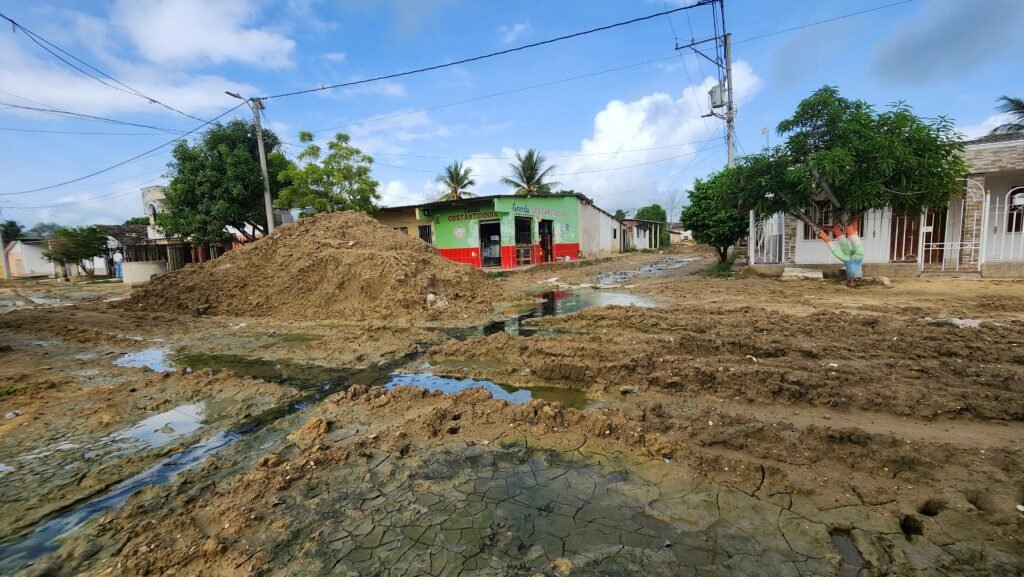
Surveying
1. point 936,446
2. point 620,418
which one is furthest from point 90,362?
point 936,446

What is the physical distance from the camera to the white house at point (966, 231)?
1168 centimetres

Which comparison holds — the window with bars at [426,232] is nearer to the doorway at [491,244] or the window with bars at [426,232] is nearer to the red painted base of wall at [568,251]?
the doorway at [491,244]

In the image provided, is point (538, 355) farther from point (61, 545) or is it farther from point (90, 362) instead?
point (90, 362)

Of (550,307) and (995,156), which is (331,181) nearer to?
(550,307)

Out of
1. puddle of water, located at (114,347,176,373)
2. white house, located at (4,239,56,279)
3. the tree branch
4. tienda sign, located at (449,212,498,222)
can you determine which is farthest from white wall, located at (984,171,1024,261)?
white house, located at (4,239,56,279)

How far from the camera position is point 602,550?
2412 mm

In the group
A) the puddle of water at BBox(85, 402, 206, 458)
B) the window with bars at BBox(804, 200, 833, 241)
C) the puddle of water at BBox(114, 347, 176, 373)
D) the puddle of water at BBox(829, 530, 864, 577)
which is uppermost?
the window with bars at BBox(804, 200, 833, 241)

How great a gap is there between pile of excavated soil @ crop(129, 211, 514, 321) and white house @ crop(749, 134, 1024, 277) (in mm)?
10926

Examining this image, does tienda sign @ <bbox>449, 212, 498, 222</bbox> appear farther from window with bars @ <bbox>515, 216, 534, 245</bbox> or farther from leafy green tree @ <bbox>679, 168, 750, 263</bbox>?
leafy green tree @ <bbox>679, 168, 750, 263</bbox>

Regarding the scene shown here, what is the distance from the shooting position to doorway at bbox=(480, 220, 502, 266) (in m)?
22.7

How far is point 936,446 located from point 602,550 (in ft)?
9.05

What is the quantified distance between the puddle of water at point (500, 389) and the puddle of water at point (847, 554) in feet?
7.76

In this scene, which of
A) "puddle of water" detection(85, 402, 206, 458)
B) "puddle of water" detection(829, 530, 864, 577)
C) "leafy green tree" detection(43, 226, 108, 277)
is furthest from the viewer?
"leafy green tree" detection(43, 226, 108, 277)

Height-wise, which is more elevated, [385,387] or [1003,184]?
[1003,184]
